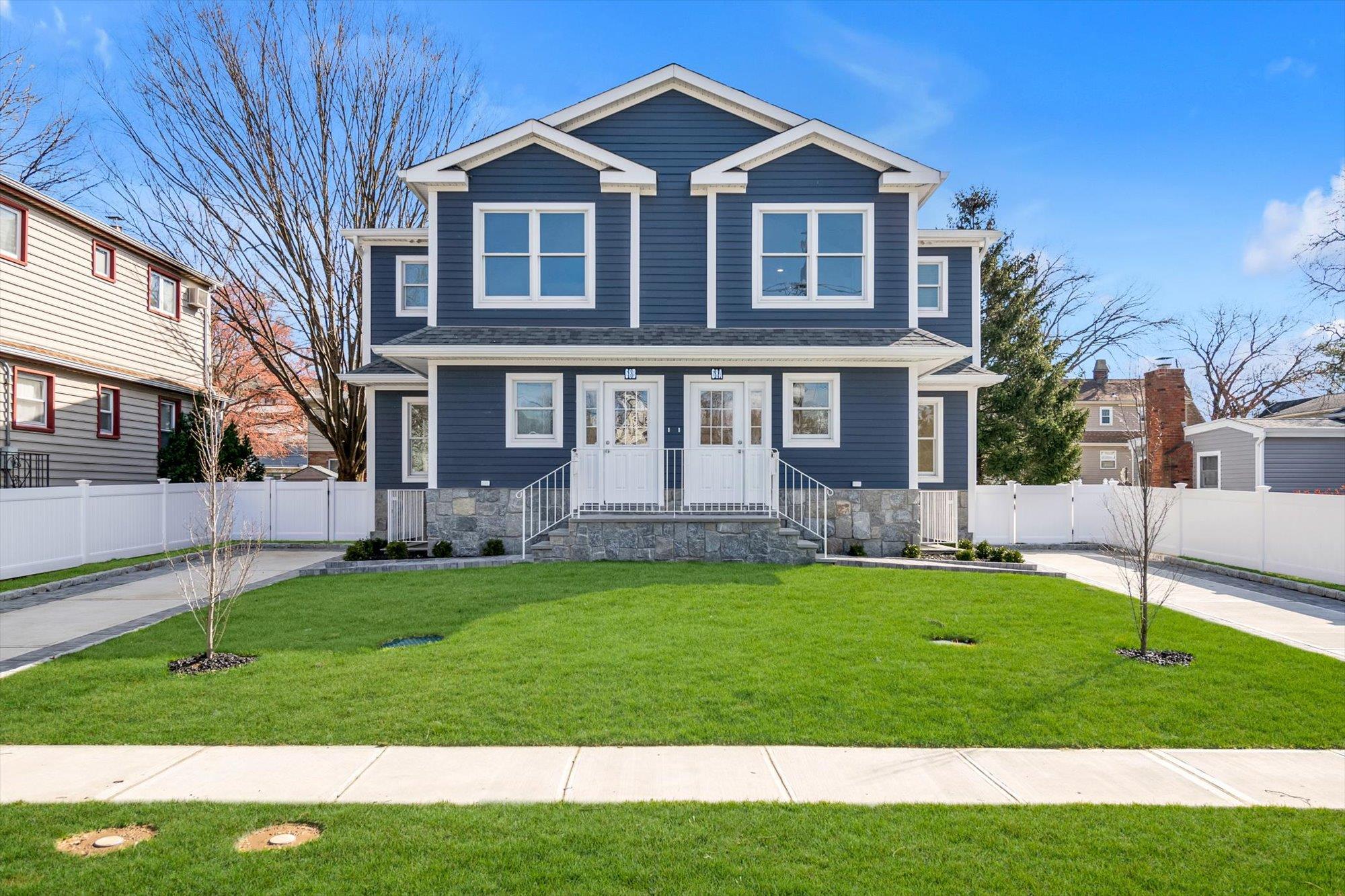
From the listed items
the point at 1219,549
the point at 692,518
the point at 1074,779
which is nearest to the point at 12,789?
the point at 1074,779

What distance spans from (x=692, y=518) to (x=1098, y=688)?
685cm

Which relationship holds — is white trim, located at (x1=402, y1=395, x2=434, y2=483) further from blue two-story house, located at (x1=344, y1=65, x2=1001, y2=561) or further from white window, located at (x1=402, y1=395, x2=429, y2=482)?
blue two-story house, located at (x1=344, y1=65, x2=1001, y2=561)

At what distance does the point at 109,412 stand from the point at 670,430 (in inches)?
539

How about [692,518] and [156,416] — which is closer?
[692,518]

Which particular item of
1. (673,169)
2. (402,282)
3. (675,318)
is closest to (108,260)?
(402,282)

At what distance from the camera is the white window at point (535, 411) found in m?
A: 12.9

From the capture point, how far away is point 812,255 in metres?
13.3

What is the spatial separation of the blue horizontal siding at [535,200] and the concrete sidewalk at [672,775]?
9816mm

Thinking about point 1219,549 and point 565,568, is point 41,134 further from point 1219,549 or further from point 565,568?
point 1219,549

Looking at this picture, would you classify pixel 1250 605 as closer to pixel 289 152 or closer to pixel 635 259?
pixel 635 259

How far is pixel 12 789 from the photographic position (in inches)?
152

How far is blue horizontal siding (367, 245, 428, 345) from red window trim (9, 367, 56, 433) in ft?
21.0

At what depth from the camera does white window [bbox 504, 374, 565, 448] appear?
42.4 feet

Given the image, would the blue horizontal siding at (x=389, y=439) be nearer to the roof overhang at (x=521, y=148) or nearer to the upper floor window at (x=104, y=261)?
the roof overhang at (x=521, y=148)
